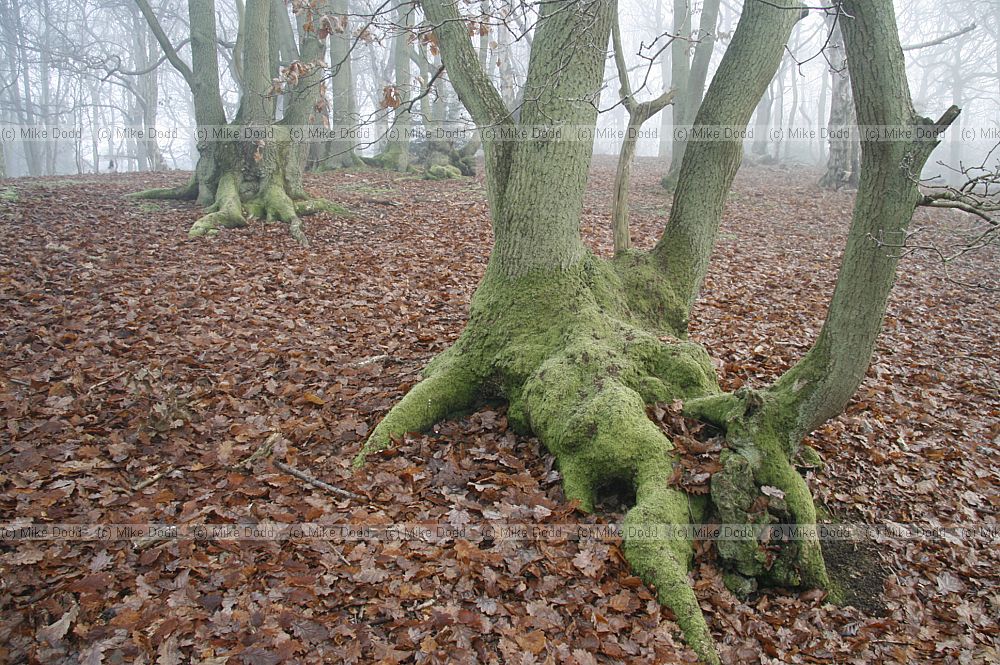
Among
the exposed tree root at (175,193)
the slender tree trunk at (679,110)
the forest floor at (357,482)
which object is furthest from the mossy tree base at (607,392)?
the slender tree trunk at (679,110)

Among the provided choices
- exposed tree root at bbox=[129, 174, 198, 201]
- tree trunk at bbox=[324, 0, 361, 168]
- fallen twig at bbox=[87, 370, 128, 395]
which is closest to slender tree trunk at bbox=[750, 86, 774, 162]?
tree trunk at bbox=[324, 0, 361, 168]

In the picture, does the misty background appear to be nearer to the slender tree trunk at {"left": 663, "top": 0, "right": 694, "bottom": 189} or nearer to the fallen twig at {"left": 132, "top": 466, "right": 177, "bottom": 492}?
the slender tree trunk at {"left": 663, "top": 0, "right": 694, "bottom": 189}

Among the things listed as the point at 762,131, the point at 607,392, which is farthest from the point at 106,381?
the point at 762,131

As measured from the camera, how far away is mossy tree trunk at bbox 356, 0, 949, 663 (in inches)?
136

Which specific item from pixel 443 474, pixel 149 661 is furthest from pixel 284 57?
pixel 149 661

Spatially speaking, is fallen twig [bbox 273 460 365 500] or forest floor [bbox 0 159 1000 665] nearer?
forest floor [bbox 0 159 1000 665]

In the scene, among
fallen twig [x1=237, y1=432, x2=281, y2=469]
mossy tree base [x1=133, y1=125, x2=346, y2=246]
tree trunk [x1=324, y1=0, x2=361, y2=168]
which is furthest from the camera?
tree trunk [x1=324, y1=0, x2=361, y2=168]

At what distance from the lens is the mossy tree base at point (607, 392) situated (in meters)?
3.70

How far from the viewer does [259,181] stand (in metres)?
10.9

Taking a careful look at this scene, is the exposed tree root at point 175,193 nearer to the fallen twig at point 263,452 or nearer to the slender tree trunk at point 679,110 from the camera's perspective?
the fallen twig at point 263,452

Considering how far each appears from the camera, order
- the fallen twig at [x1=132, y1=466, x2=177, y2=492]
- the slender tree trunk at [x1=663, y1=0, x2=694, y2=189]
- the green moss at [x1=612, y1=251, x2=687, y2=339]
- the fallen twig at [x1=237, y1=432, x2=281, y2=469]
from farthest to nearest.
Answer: the slender tree trunk at [x1=663, y1=0, x2=694, y2=189] → the green moss at [x1=612, y1=251, x2=687, y2=339] → the fallen twig at [x1=237, y1=432, x2=281, y2=469] → the fallen twig at [x1=132, y1=466, x2=177, y2=492]

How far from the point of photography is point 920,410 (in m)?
5.73

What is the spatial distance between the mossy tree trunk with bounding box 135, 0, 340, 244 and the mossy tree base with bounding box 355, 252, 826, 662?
6.69 metres

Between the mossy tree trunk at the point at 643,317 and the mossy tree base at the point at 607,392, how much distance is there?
13 mm
